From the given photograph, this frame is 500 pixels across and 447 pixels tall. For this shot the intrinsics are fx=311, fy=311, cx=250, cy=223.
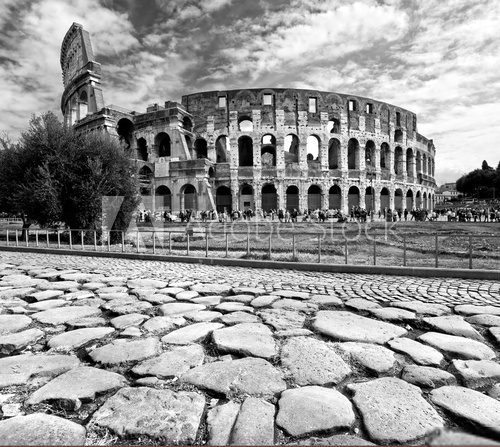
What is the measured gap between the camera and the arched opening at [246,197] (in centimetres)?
2958

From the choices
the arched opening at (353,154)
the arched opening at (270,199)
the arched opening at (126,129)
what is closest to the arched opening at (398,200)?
the arched opening at (353,154)

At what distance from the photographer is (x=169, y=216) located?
2502cm

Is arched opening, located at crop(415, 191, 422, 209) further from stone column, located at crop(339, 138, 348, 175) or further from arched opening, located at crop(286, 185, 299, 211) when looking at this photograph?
arched opening, located at crop(286, 185, 299, 211)

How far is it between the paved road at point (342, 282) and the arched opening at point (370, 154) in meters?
29.5

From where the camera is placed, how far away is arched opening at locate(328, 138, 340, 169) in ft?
103

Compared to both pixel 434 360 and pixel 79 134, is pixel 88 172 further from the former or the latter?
pixel 434 360

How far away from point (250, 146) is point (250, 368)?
3240cm

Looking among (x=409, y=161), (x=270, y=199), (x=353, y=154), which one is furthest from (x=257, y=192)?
(x=409, y=161)

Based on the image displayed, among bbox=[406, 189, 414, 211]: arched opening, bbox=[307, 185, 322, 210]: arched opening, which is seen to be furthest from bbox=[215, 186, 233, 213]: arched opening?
bbox=[406, 189, 414, 211]: arched opening

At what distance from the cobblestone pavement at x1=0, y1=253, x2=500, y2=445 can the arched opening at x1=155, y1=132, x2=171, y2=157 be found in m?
26.8

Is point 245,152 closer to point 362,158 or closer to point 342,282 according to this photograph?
point 362,158

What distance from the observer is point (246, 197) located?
97.2ft

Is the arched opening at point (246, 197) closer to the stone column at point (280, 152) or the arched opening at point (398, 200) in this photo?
the stone column at point (280, 152)

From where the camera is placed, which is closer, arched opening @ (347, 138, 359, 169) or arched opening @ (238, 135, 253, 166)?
arched opening @ (347, 138, 359, 169)
